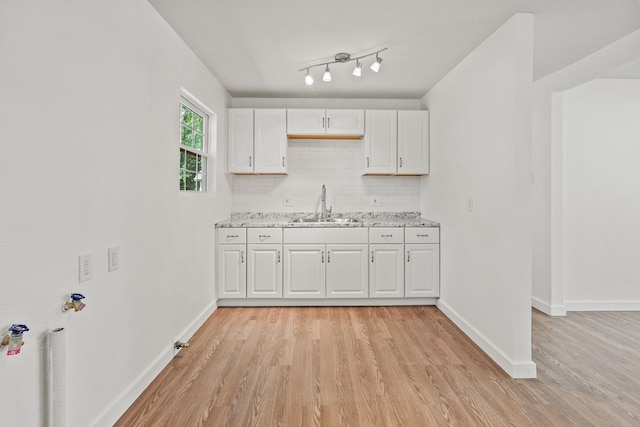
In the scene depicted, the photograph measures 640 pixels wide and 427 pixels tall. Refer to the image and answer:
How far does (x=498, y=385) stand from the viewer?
2266mm

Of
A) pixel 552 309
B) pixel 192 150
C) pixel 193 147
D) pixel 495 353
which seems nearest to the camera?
pixel 495 353

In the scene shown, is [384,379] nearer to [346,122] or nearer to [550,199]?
[550,199]

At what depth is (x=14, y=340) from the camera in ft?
3.90

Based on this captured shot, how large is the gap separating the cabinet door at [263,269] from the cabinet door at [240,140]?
0.98m

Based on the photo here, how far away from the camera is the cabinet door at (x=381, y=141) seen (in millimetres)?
4168

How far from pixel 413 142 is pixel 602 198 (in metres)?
2.08

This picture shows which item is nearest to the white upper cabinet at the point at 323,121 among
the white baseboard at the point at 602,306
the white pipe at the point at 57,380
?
the white baseboard at the point at 602,306

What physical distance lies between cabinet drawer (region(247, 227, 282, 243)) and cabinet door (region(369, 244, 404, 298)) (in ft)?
3.39

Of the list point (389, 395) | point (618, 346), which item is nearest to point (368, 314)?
point (389, 395)

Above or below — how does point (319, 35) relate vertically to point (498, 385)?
above

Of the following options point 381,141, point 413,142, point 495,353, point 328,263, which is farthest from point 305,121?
point 495,353

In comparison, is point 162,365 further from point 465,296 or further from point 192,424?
point 465,296

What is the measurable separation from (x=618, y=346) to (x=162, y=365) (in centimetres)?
355

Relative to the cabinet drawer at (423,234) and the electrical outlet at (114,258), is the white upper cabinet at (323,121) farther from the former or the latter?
the electrical outlet at (114,258)
